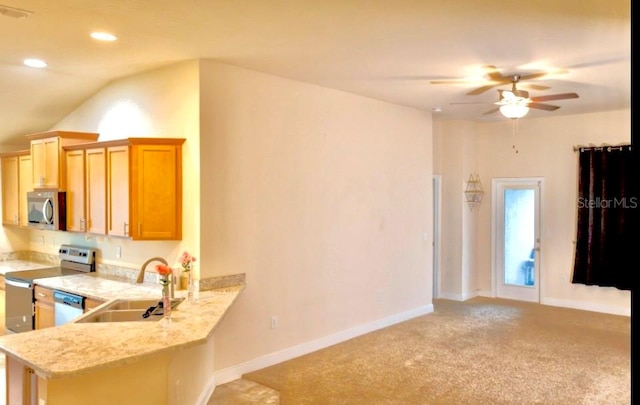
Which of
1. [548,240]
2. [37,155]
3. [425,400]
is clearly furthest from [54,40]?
[548,240]

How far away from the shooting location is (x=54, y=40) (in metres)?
3.60

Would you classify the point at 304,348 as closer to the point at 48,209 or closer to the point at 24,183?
the point at 48,209

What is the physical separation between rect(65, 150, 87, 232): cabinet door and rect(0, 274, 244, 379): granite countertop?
1884 millimetres

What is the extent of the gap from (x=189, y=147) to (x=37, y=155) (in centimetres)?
224

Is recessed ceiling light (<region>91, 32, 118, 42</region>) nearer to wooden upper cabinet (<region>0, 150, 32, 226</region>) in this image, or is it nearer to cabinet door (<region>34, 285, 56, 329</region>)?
cabinet door (<region>34, 285, 56, 329</region>)

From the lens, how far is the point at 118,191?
4273mm

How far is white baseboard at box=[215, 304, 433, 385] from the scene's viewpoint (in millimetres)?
4305

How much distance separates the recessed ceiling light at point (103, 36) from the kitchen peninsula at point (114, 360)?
2017 millimetres

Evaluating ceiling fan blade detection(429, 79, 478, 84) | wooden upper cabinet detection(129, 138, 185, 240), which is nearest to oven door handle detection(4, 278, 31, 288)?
wooden upper cabinet detection(129, 138, 185, 240)

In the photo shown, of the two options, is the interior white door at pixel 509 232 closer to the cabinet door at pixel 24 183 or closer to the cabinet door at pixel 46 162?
the cabinet door at pixel 46 162

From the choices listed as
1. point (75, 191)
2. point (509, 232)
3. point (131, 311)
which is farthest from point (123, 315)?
point (509, 232)

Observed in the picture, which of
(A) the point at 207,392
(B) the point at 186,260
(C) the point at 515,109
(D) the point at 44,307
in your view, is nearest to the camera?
(B) the point at 186,260

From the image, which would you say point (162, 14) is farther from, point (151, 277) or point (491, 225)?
point (491, 225)

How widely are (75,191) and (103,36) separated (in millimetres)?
1954
